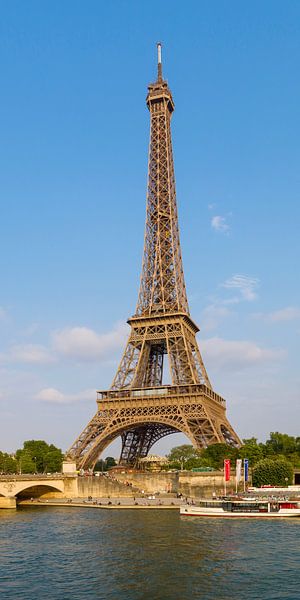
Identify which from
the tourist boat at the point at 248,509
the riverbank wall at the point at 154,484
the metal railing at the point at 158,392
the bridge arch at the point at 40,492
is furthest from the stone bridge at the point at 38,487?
the tourist boat at the point at 248,509

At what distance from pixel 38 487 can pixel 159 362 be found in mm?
32341

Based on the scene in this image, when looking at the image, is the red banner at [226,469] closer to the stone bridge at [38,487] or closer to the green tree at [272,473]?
the green tree at [272,473]

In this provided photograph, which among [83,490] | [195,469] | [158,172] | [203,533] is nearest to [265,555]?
[203,533]

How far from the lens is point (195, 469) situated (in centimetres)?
8262

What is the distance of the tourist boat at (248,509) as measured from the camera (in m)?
64.4

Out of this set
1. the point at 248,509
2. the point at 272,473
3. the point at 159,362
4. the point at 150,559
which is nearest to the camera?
the point at 150,559

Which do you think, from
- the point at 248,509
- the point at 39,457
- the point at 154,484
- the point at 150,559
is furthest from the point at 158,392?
the point at 150,559

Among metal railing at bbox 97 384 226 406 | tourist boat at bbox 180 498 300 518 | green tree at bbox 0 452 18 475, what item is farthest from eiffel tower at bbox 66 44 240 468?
green tree at bbox 0 452 18 475

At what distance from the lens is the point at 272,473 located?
7944cm

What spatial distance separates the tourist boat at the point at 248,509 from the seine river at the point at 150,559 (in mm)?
2951

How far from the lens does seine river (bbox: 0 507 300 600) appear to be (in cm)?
3216

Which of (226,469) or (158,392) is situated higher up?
(158,392)

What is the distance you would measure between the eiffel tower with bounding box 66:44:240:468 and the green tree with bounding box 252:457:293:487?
744 cm

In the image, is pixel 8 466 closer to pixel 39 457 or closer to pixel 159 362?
pixel 39 457
